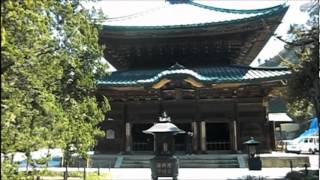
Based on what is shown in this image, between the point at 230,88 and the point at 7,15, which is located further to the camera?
the point at 230,88

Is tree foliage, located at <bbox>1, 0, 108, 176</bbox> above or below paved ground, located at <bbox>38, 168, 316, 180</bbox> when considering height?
above

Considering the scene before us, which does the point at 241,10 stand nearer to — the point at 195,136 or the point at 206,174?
the point at 195,136

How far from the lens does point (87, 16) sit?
10.9 metres

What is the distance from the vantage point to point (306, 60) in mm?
13758

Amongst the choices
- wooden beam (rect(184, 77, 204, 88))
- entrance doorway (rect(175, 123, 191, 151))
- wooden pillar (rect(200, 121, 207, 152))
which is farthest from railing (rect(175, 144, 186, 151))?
wooden beam (rect(184, 77, 204, 88))

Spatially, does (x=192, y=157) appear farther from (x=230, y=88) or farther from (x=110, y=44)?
(x=110, y=44)

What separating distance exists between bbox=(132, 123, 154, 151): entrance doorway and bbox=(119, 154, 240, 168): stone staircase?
2897 mm

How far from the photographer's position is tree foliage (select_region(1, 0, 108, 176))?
6.37 metres

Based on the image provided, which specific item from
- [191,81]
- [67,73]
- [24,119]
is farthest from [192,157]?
[24,119]

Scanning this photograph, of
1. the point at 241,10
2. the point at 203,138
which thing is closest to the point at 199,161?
the point at 203,138

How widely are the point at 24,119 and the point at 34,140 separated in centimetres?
48

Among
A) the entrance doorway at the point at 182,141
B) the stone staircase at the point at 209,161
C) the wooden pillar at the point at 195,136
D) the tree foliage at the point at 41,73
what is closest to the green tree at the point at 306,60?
the stone staircase at the point at 209,161

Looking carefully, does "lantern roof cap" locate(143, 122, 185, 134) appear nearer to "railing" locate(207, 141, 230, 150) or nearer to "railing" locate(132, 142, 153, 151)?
"railing" locate(207, 141, 230, 150)

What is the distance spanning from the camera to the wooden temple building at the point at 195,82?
71.4 feet
